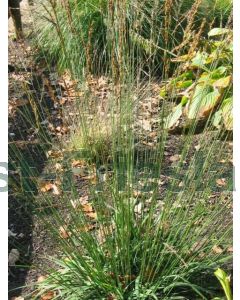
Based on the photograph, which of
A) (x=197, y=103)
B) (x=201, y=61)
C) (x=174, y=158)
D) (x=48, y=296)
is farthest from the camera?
(x=174, y=158)

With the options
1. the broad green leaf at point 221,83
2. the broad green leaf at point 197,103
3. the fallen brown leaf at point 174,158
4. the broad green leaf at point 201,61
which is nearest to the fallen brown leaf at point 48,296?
the broad green leaf at point 197,103

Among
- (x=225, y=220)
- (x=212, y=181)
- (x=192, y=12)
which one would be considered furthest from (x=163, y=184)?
(x=192, y=12)

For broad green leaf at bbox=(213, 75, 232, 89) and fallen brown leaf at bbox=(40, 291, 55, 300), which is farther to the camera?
broad green leaf at bbox=(213, 75, 232, 89)

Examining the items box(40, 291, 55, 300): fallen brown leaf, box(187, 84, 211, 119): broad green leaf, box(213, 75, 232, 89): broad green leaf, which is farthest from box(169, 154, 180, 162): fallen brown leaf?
box(40, 291, 55, 300): fallen brown leaf

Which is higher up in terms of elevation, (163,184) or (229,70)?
(229,70)

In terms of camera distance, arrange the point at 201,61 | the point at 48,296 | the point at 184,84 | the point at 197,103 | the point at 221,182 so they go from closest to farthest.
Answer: the point at 201,61, the point at 48,296, the point at 197,103, the point at 221,182, the point at 184,84

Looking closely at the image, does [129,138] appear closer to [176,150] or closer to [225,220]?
[225,220]

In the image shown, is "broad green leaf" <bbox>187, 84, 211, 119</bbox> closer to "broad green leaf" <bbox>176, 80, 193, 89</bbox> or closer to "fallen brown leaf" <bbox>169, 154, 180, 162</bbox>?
"broad green leaf" <bbox>176, 80, 193, 89</bbox>

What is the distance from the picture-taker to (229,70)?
4.11 meters

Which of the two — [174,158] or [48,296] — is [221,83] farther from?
[48,296]

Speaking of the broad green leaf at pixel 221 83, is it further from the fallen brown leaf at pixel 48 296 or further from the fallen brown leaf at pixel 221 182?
the fallen brown leaf at pixel 48 296

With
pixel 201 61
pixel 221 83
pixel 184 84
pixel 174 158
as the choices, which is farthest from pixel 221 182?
pixel 201 61

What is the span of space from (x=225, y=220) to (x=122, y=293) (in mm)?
1008

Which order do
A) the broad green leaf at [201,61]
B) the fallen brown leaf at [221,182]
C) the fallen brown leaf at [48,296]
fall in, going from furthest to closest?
1. the fallen brown leaf at [221,182]
2. the fallen brown leaf at [48,296]
3. the broad green leaf at [201,61]
